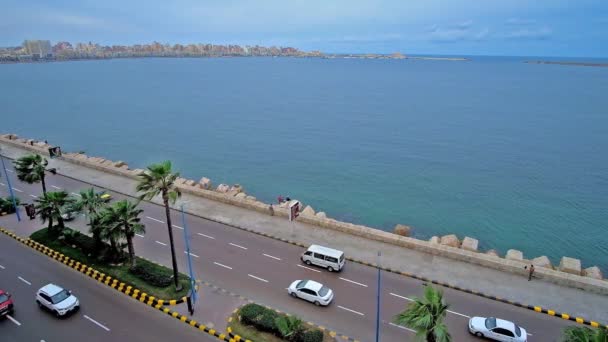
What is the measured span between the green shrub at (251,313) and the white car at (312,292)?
259cm

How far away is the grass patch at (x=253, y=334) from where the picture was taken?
21.4 m

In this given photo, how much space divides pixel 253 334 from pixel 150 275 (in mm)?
9565

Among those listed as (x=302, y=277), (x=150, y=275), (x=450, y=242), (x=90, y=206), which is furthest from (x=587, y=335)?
(x=90, y=206)

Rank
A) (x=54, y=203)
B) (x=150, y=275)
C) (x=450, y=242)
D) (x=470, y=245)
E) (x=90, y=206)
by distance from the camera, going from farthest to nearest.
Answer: (x=450, y=242)
(x=470, y=245)
(x=54, y=203)
(x=90, y=206)
(x=150, y=275)

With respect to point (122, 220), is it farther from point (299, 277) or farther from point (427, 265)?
point (427, 265)

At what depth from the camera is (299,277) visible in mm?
27312

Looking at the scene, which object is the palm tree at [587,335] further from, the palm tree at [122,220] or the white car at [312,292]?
the palm tree at [122,220]

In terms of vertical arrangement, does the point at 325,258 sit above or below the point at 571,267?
above

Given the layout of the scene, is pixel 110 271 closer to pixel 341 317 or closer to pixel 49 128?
pixel 341 317

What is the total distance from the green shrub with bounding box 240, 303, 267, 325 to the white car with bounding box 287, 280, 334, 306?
2.59 m

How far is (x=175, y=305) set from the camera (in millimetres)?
24531

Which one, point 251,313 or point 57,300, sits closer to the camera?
point 251,313

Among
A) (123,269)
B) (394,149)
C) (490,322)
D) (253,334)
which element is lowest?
(394,149)

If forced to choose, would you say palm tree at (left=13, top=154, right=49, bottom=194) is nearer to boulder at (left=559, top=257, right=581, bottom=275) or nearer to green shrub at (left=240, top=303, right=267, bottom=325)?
green shrub at (left=240, top=303, right=267, bottom=325)
